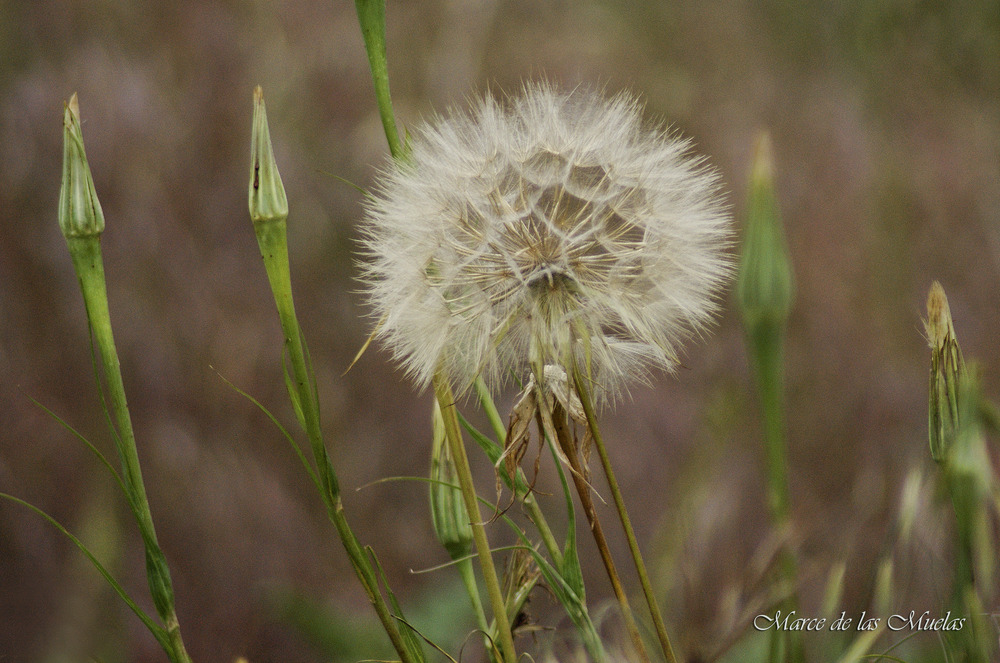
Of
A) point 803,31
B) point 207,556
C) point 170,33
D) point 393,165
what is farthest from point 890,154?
point 393,165

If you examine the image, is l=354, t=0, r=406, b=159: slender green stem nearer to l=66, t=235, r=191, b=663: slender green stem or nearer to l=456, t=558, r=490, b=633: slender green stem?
l=66, t=235, r=191, b=663: slender green stem

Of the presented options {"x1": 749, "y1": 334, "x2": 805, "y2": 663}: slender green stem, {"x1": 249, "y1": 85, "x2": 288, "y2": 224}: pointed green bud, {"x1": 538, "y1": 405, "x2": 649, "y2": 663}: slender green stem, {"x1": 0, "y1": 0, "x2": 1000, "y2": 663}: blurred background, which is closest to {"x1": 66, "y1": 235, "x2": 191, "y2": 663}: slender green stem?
{"x1": 249, "y1": 85, "x2": 288, "y2": 224}: pointed green bud

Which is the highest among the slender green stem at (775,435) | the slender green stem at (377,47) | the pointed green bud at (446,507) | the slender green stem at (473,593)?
the slender green stem at (377,47)

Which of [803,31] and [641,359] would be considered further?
[803,31]

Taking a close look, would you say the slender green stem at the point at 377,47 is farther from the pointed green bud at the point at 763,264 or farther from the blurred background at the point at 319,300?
the blurred background at the point at 319,300

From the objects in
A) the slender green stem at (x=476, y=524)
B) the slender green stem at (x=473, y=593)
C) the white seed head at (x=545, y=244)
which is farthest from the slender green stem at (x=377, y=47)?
the slender green stem at (x=473, y=593)

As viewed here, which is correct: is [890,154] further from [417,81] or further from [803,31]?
[417,81]
